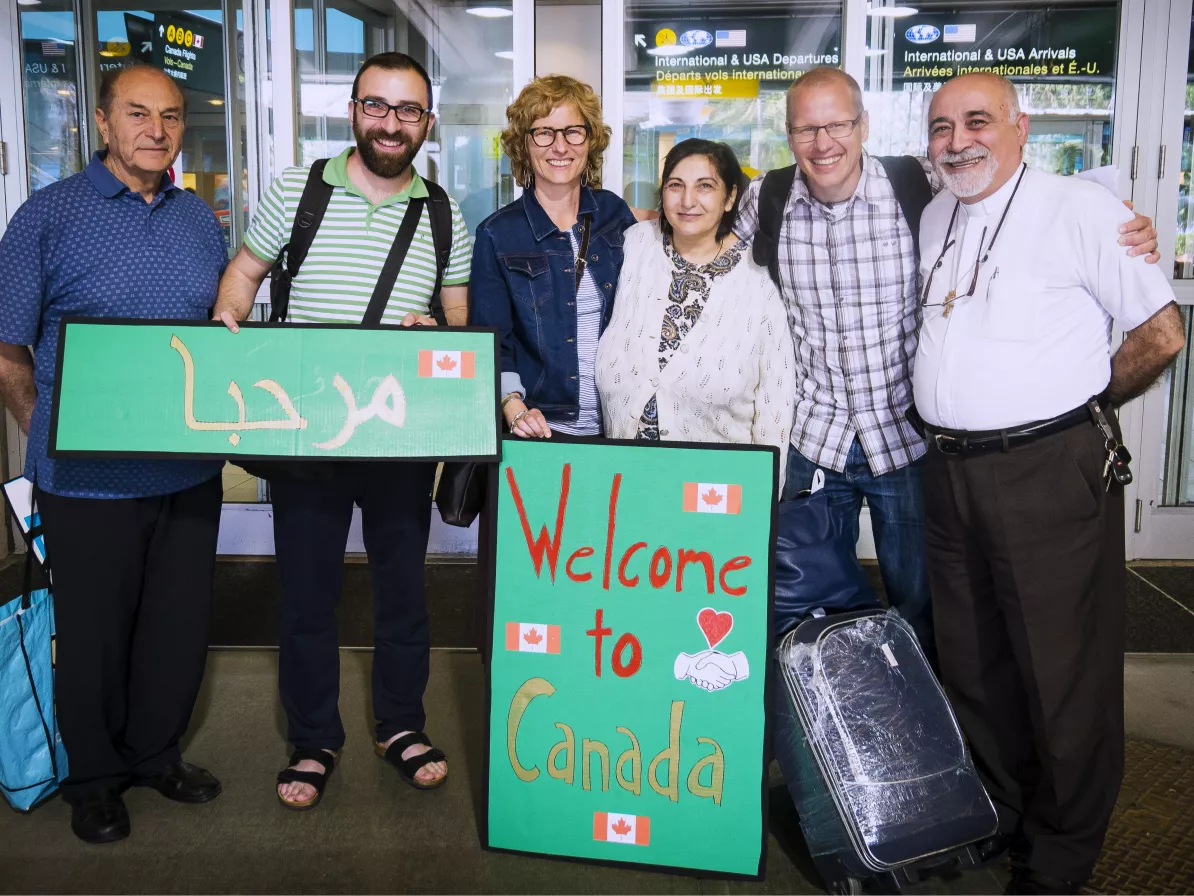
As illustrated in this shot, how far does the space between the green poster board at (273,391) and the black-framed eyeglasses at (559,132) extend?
0.58 meters

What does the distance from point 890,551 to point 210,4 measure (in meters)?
4.24

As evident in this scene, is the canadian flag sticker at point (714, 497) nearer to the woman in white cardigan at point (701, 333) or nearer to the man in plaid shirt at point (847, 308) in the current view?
the woman in white cardigan at point (701, 333)


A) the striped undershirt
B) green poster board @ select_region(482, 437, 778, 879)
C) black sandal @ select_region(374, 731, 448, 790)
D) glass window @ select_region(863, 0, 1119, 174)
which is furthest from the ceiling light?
black sandal @ select_region(374, 731, 448, 790)

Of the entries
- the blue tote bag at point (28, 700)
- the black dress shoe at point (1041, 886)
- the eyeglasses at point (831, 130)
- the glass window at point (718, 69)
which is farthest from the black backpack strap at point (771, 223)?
the glass window at point (718, 69)

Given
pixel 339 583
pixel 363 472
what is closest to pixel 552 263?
pixel 363 472

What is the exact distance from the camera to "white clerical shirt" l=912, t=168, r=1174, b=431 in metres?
2.11

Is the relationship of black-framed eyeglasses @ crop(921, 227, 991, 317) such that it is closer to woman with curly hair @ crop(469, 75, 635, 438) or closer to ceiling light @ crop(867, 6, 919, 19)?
woman with curly hair @ crop(469, 75, 635, 438)

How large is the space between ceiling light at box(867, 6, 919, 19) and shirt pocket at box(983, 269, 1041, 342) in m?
2.94

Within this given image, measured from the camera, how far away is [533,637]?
2334 millimetres

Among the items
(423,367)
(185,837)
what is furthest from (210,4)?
(185,837)

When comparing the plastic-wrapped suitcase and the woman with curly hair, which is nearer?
the plastic-wrapped suitcase

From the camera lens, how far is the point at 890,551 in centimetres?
262

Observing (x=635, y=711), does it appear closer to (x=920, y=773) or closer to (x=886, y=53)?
(x=920, y=773)

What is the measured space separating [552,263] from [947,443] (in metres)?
1.06
